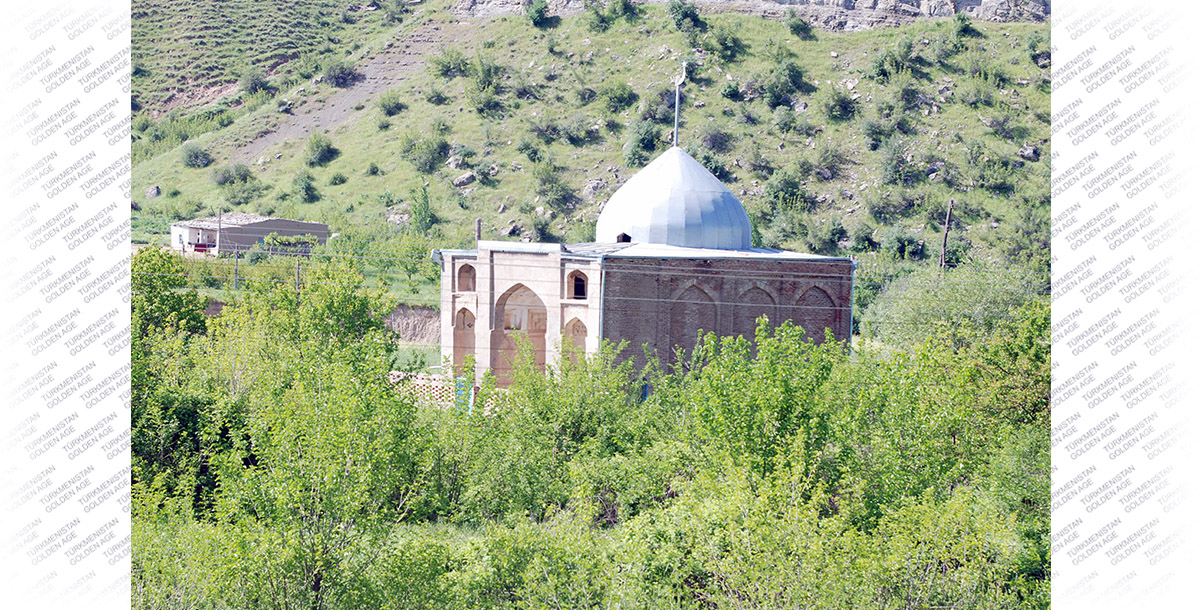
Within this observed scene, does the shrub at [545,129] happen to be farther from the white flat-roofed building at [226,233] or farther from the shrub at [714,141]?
the white flat-roofed building at [226,233]

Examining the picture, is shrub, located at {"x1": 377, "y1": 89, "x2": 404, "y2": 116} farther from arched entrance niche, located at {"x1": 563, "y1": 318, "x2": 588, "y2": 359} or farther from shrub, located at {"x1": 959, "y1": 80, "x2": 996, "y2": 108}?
arched entrance niche, located at {"x1": 563, "y1": 318, "x2": 588, "y2": 359}

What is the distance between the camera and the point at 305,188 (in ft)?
174

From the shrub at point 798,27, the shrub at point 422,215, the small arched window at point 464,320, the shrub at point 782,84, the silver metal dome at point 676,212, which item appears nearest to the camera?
the silver metal dome at point 676,212

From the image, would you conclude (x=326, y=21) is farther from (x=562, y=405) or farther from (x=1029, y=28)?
(x=562, y=405)

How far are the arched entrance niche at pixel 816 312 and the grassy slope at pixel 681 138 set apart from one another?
2061 centimetres

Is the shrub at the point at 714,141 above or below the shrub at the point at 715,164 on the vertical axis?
above

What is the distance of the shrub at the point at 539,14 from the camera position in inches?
2544

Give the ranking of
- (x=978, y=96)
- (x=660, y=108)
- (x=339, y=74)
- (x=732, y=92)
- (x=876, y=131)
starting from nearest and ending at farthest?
(x=876, y=131)
(x=978, y=96)
(x=660, y=108)
(x=732, y=92)
(x=339, y=74)

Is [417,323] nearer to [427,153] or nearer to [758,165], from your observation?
[427,153]

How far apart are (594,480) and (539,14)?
50.8 metres

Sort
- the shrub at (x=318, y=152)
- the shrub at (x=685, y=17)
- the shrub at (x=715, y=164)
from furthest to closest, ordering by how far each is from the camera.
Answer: the shrub at (x=685, y=17) → the shrub at (x=318, y=152) → the shrub at (x=715, y=164)

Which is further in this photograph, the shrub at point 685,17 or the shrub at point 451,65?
the shrub at point 451,65

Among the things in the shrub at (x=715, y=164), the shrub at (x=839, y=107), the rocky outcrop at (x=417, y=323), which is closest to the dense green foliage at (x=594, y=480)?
the rocky outcrop at (x=417, y=323)

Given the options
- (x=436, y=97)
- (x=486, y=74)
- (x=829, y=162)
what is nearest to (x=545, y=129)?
(x=486, y=74)
